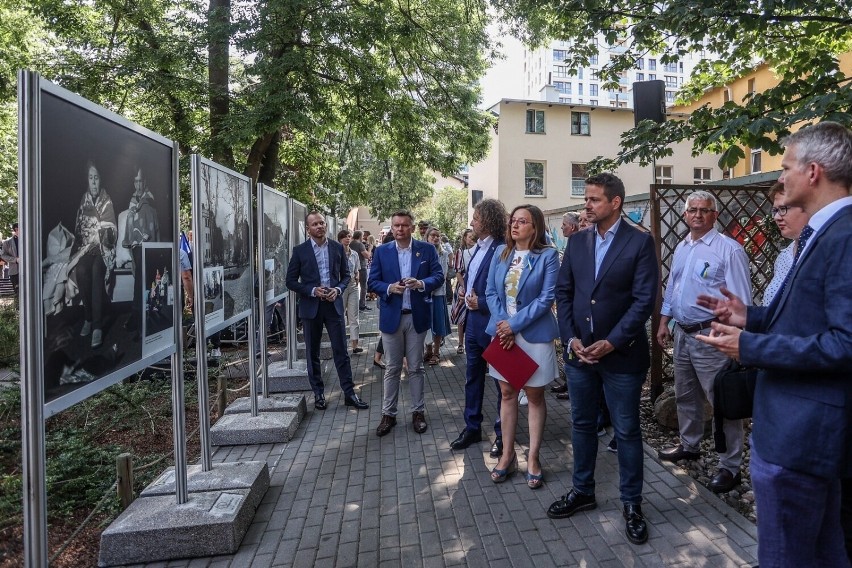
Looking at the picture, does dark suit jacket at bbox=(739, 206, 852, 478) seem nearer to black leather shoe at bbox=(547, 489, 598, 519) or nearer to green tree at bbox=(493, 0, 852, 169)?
black leather shoe at bbox=(547, 489, 598, 519)

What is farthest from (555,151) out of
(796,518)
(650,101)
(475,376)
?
(796,518)

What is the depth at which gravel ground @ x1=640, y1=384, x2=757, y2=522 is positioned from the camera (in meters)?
3.70

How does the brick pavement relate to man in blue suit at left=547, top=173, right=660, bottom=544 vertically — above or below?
below

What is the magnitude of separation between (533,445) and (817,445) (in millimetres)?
2348

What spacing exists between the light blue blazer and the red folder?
0.15 metres

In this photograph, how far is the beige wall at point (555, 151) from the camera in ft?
90.2

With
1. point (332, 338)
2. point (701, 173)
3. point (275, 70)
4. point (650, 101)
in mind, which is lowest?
point (332, 338)

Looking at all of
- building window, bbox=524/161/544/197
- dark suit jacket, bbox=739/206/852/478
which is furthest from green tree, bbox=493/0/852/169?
building window, bbox=524/161/544/197

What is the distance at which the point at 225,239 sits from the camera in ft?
14.5

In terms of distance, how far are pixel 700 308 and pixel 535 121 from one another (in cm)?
2552

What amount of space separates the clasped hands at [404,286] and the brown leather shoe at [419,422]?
1.22 m

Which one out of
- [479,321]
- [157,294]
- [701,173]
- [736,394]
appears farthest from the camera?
[701,173]

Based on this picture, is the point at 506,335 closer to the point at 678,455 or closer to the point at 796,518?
the point at 678,455

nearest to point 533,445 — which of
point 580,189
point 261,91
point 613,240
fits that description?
point 613,240
